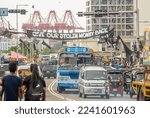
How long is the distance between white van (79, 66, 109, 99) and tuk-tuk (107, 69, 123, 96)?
99 cm

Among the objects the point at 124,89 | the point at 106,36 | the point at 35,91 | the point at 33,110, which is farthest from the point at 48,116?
the point at 106,36

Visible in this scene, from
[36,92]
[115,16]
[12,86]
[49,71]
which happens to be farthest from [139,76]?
[49,71]

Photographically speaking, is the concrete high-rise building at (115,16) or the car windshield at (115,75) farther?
the concrete high-rise building at (115,16)

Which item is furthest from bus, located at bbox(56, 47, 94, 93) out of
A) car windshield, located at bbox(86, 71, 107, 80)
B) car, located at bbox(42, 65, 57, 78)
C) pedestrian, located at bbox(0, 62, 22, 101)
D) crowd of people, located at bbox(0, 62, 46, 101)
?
pedestrian, located at bbox(0, 62, 22, 101)

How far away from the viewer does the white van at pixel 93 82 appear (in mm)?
32469

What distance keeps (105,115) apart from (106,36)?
130 feet

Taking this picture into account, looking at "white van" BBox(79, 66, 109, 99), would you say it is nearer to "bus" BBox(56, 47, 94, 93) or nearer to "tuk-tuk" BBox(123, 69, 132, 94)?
"tuk-tuk" BBox(123, 69, 132, 94)

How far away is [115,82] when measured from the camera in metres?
35.8

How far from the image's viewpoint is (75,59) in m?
39.3

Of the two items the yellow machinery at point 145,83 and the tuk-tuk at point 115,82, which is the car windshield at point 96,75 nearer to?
the tuk-tuk at point 115,82

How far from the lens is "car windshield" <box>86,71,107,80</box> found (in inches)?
1329

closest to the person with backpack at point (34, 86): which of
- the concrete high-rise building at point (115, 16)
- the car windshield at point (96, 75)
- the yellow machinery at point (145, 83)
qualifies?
the yellow machinery at point (145, 83)

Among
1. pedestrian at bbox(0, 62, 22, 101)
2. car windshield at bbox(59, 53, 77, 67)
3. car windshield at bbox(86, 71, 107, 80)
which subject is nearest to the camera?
pedestrian at bbox(0, 62, 22, 101)

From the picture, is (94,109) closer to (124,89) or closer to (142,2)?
(124,89)
